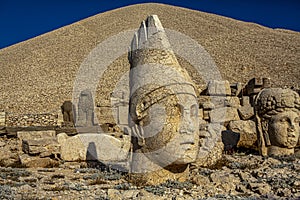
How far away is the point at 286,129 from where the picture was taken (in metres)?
9.91

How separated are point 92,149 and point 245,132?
5.00 meters

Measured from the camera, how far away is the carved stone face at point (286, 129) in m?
9.86

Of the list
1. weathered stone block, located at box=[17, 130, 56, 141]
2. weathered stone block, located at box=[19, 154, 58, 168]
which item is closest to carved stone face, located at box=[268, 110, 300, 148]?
weathered stone block, located at box=[19, 154, 58, 168]

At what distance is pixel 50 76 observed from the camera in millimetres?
39312

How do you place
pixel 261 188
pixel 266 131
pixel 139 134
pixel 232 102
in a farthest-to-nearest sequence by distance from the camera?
pixel 232 102 < pixel 266 131 < pixel 139 134 < pixel 261 188

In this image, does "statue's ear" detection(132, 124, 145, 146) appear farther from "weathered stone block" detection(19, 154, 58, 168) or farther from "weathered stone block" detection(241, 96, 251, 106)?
"weathered stone block" detection(241, 96, 251, 106)

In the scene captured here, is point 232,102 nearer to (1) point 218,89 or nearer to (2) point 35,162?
(1) point 218,89

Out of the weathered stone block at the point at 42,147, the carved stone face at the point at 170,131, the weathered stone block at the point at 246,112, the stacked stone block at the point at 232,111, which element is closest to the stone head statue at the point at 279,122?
the stacked stone block at the point at 232,111

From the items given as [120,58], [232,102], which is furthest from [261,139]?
[120,58]

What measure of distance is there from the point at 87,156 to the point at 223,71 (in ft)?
84.9

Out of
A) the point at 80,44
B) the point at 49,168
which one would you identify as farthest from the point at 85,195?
the point at 80,44

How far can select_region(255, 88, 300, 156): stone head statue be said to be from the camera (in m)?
9.89

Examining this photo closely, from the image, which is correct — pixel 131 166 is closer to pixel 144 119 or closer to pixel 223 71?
pixel 144 119

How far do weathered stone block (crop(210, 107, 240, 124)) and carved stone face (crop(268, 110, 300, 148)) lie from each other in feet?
13.3
